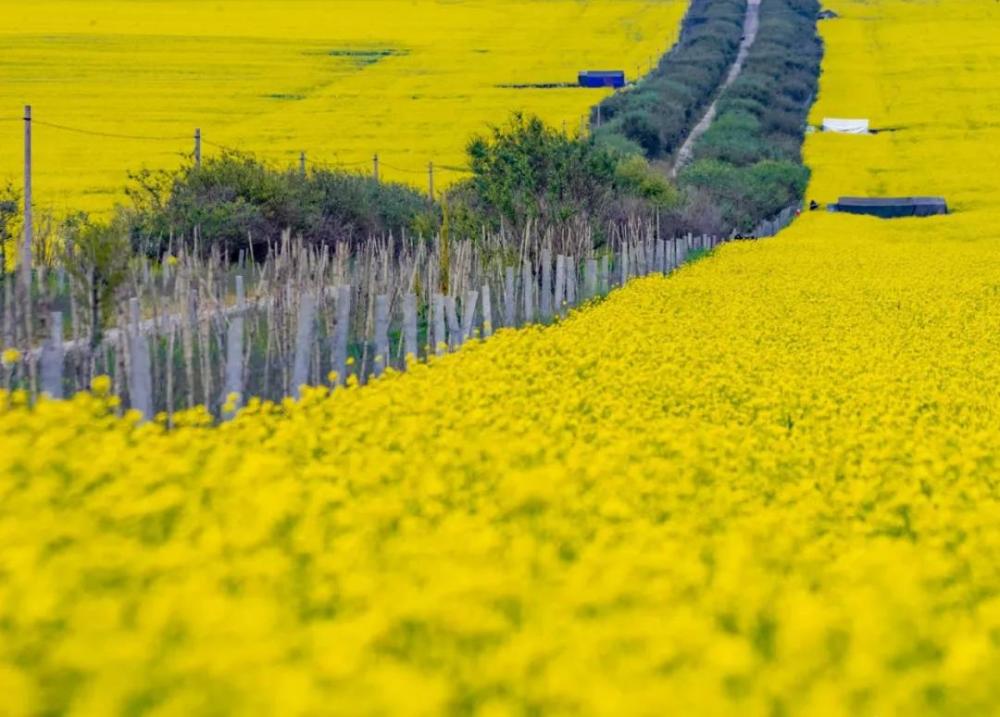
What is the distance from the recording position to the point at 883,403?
11.3 metres

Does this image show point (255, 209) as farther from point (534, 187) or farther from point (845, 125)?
point (845, 125)

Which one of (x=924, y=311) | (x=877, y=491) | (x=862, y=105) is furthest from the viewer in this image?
(x=862, y=105)

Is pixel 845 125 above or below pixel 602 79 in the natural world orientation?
below

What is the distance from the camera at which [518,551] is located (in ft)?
14.6

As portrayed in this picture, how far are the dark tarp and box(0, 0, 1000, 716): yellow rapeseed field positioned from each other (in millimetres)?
40934

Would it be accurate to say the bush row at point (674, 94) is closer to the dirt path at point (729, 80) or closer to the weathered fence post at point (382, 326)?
→ the dirt path at point (729, 80)

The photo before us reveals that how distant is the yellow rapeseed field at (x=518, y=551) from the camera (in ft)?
10.7

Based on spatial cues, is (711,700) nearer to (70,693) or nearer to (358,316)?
(70,693)

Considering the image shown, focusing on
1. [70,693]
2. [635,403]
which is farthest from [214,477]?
[635,403]

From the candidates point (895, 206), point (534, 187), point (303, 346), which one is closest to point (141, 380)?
point (303, 346)

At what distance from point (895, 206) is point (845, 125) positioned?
19096mm

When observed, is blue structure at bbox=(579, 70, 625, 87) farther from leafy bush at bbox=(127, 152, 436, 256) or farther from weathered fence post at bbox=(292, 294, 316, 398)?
weathered fence post at bbox=(292, 294, 316, 398)

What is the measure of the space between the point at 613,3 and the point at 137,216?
8411 cm

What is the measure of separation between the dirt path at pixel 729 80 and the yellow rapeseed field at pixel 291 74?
457 centimetres
